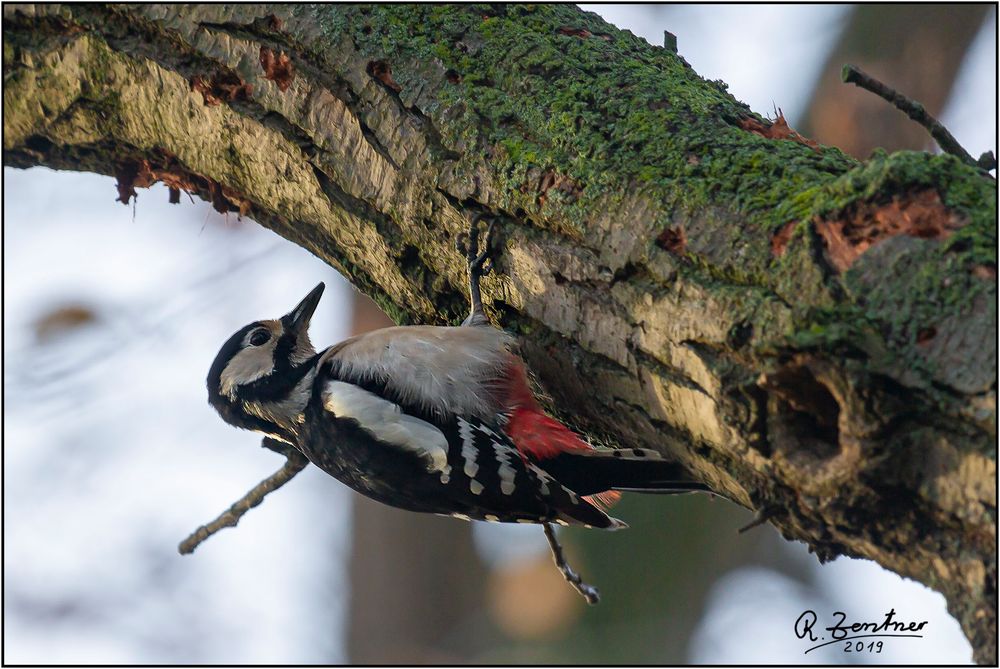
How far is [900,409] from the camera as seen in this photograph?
153cm

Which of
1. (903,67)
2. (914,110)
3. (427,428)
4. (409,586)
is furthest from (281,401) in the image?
(903,67)

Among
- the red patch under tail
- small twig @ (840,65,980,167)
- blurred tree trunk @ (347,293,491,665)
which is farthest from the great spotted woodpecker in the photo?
blurred tree trunk @ (347,293,491,665)

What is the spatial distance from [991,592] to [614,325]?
90 cm

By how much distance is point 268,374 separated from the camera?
3512 mm

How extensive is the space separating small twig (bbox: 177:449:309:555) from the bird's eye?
2.74 ft

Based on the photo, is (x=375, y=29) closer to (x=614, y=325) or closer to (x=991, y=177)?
(x=614, y=325)

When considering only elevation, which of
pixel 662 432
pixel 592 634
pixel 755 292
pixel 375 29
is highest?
pixel 375 29

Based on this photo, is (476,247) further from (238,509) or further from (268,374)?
(268,374)

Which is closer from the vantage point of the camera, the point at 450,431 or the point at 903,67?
the point at 450,431

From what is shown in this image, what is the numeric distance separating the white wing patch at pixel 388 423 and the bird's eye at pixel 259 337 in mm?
492

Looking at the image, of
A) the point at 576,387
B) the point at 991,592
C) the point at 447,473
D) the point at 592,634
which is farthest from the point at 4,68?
the point at 592,634

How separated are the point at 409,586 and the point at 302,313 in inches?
136

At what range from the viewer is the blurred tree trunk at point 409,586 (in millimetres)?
6453

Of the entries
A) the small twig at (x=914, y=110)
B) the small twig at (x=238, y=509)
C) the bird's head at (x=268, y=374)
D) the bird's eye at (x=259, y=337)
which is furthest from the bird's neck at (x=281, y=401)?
the small twig at (x=914, y=110)
